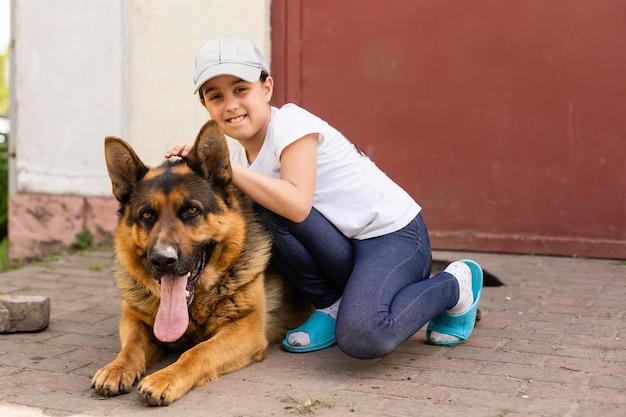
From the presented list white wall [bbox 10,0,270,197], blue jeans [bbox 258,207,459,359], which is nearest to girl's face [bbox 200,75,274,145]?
blue jeans [bbox 258,207,459,359]

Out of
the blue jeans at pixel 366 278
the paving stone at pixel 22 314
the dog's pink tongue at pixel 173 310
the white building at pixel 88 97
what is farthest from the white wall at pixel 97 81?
the dog's pink tongue at pixel 173 310

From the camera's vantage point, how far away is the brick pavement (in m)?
3.06

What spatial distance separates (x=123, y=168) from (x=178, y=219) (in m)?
0.44

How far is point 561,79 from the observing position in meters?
6.12

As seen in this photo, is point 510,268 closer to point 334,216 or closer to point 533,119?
point 533,119

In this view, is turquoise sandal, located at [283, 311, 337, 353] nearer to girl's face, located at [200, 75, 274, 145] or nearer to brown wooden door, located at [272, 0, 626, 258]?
girl's face, located at [200, 75, 274, 145]

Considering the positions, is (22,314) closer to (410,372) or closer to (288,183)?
(288,183)

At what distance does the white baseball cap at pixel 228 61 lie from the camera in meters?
3.75

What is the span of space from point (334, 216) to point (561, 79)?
3.07m

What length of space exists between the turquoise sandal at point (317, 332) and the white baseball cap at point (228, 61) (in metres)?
1.28

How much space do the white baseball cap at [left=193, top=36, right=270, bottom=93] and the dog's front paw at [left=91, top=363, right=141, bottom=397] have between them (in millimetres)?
1408

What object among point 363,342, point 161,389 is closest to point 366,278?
point 363,342

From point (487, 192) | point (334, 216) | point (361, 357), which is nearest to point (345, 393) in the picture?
point (361, 357)

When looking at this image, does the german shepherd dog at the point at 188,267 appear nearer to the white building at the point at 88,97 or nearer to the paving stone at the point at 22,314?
the paving stone at the point at 22,314
